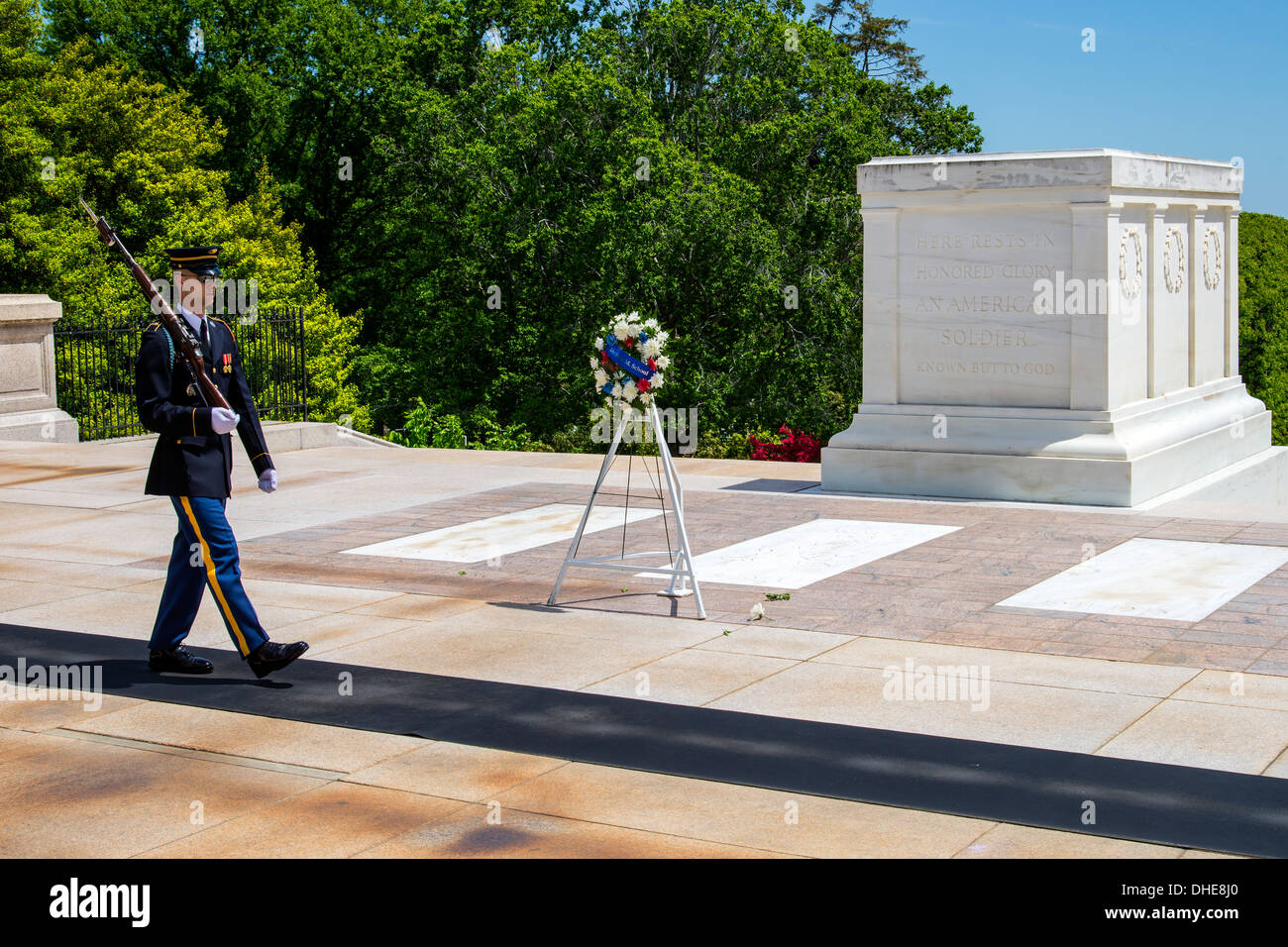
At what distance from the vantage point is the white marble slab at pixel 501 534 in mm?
10897

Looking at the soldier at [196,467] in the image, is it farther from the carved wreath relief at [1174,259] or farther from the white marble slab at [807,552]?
the carved wreath relief at [1174,259]

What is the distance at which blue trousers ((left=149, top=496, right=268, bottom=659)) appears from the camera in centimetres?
708

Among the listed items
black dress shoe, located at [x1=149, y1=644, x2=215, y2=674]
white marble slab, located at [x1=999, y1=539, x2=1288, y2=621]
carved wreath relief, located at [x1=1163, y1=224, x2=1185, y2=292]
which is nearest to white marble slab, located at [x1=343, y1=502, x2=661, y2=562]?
white marble slab, located at [x1=999, y1=539, x2=1288, y2=621]

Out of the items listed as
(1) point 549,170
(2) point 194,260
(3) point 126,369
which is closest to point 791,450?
(3) point 126,369

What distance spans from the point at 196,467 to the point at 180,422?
0.22 metres

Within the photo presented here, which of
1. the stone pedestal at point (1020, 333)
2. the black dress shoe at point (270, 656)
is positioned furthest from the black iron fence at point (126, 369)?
the black dress shoe at point (270, 656)

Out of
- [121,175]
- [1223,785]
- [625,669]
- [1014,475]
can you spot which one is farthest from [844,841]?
[121,175]

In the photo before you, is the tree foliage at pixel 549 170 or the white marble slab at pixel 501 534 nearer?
the white marble slab at pixel 501 534

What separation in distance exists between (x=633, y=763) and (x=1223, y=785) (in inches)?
88.6

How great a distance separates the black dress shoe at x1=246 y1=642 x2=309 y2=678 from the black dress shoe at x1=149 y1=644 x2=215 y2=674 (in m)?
0.37

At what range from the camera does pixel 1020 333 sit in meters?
12.9

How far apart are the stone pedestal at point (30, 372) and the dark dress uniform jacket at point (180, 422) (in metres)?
12.0

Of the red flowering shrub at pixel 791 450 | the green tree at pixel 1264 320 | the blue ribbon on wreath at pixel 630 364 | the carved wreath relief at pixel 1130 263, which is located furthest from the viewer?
Answer: the green tree at pixel 1264 320

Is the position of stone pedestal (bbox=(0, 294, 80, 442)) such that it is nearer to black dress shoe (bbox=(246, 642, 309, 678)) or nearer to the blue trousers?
the blue trousers
